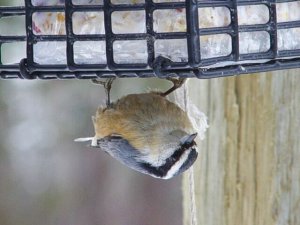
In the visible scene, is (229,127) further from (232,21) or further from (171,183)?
(171,183)

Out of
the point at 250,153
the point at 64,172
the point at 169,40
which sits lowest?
the point at 64,172

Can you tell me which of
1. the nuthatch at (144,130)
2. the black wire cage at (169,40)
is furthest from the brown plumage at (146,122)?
the black wire cage at (169,40)

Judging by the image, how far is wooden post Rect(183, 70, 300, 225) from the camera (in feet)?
6.61

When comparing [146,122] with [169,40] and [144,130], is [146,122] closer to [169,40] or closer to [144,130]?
[144,130]

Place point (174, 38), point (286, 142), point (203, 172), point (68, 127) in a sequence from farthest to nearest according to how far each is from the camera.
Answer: point (68, 127), point (203, 172), point (286, 142), point (174, 38)

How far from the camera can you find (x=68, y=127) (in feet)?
18.7

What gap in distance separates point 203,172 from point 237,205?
5.2 inches

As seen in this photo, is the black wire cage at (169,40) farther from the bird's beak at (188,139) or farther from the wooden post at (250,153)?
the bird's beak at (188,139)

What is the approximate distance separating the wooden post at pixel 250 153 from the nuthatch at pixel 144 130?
0.10m

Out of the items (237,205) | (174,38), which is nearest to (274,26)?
(174,38)

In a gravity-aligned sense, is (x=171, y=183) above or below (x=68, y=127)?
below

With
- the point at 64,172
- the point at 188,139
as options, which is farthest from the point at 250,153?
the point at 64,172

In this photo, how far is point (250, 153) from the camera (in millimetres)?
2078

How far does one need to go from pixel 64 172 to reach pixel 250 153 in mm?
3718
